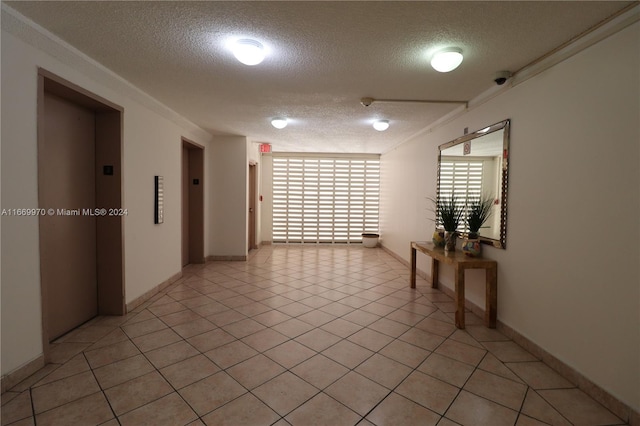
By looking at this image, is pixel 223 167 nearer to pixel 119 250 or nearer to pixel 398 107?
pixel 119 250

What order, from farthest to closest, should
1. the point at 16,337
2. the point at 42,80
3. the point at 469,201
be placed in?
the point at 469,201
the point at 42,80
the point at 16,337

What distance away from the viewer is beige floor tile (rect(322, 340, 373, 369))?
2385mm

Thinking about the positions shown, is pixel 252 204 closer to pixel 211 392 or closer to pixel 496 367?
pixel 211 392

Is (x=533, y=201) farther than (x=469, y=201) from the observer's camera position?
No

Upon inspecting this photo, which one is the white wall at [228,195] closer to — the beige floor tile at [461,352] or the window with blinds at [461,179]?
the window with blinds at [461,179]

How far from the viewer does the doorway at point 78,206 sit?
254cm

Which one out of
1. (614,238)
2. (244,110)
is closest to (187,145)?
(244,110)

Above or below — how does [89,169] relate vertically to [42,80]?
below

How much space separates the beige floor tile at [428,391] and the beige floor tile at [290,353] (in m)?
0.79

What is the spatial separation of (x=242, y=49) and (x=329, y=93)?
127 centimetres

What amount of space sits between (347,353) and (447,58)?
2.57m

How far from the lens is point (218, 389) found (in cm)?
202

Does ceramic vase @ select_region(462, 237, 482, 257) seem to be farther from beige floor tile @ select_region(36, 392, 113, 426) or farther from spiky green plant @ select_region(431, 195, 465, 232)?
beige floor tile @ select_region(36, 392, 113, 426)

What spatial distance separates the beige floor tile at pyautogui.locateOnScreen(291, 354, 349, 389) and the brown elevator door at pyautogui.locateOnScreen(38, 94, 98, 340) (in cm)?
216
